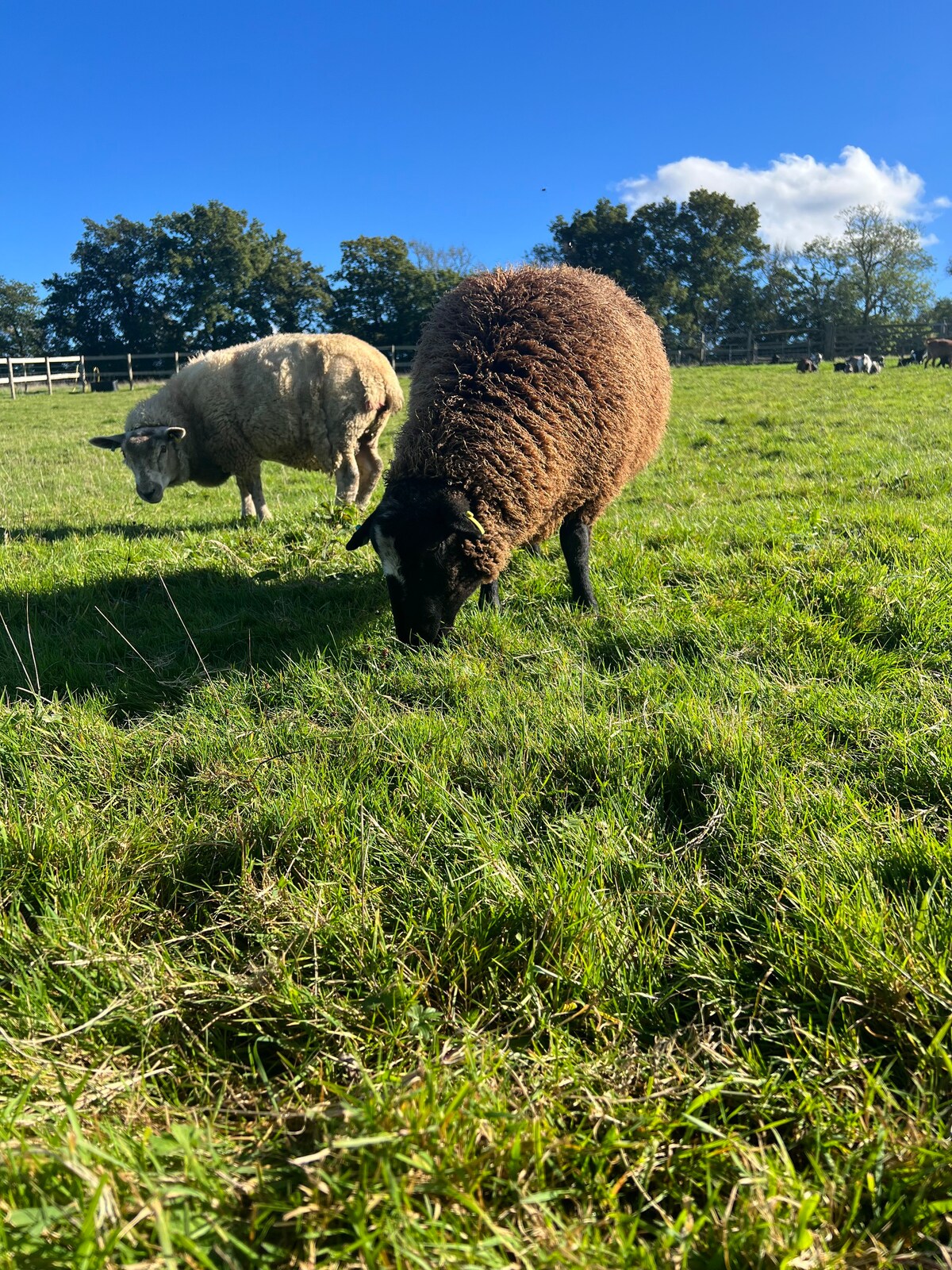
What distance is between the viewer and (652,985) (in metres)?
1.53

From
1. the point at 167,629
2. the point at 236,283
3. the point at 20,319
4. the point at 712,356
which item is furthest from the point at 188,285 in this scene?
the point at 167,629

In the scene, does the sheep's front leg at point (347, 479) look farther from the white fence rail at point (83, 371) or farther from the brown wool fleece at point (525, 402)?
the white fence rail at point (83, 371)

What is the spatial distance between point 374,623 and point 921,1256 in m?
3.52

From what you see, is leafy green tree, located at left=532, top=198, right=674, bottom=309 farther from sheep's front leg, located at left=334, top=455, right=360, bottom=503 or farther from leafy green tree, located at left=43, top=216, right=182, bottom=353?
sheep's front leg, located at left=334, top=455, right=360, bottom=503

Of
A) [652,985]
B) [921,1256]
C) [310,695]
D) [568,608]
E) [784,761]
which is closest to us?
[921,1256]

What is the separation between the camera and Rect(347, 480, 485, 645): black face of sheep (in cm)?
366

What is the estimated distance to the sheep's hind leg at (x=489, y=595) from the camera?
4410mm

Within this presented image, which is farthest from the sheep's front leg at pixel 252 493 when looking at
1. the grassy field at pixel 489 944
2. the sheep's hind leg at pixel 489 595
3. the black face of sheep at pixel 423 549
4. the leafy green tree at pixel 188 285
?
the leafy green tree at pixel 188 285

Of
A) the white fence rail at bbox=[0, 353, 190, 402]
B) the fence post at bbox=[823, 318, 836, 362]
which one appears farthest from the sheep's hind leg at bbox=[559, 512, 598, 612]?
the fence post at bbox=[823, 318, 836, 362]

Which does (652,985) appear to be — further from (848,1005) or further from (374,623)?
(374,623)

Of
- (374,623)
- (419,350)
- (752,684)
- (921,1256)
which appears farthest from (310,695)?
(419,350)

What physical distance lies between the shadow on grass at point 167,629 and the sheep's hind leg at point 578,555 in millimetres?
1273

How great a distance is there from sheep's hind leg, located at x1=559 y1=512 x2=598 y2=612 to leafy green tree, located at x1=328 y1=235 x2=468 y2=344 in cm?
6113

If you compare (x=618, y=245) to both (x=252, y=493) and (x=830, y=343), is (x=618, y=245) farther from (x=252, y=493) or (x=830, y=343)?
(x=252, y=493)
